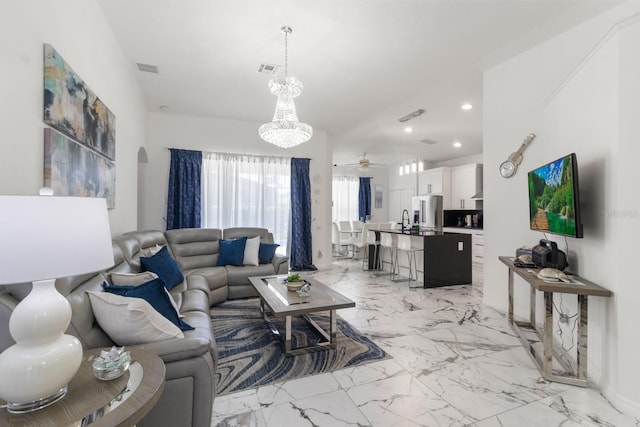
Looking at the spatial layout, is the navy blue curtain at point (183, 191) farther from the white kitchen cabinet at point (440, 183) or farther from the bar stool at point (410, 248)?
the white kitchen cabinet at point (440, 183)

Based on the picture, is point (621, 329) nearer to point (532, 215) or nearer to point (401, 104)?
point (532, 215)

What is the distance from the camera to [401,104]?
4.72 meters

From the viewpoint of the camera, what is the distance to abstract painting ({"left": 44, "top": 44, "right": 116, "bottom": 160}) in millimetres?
1700

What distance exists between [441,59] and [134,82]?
12.5 ft

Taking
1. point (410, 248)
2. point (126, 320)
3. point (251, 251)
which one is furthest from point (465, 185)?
point (126, 320)

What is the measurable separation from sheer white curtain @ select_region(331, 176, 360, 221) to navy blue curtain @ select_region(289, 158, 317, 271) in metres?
3.41

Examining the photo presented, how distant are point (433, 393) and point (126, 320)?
1.94 m

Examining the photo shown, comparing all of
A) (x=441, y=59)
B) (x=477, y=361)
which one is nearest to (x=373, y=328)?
(x=477, y=361)

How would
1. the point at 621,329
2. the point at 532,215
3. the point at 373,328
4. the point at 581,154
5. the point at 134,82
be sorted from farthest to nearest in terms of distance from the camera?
the point at 134,82 → the point at 373,328 → the point at 532,215 → the point at 581,154 → the point at 621,329

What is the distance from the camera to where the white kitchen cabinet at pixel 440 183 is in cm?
797

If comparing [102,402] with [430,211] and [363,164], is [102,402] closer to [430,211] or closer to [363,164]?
[430,211]

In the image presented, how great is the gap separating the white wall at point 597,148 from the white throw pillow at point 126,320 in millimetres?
2743

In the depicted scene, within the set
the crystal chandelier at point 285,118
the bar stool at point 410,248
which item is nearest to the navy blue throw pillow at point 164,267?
the crystal chandelier at point 285,118

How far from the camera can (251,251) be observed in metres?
4.37
